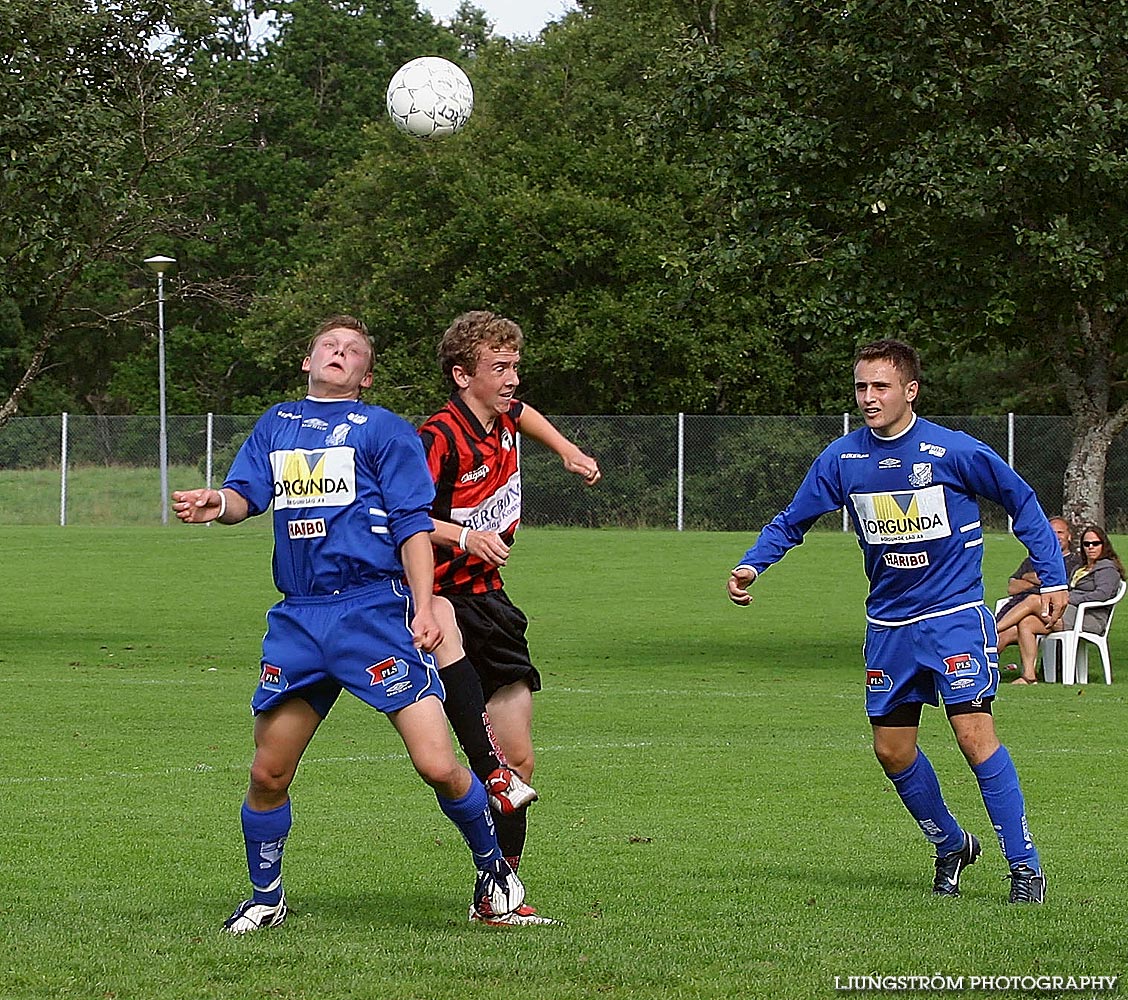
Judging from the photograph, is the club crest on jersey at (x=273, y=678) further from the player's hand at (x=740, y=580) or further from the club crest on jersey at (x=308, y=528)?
the player's hand at (x=740, y=580)

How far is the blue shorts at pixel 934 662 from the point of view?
21.6 feet

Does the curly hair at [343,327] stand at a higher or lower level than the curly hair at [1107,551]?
higher

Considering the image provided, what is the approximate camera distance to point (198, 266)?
203ft

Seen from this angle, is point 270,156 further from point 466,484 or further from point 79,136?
point 466,484

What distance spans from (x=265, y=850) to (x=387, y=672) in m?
0.78

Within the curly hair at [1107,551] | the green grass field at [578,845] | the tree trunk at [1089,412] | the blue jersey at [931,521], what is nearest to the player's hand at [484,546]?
the green grass field at [578,845]

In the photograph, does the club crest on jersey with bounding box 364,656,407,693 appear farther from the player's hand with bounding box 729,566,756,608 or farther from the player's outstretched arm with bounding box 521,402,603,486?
the player's hand with bounding box 729,566,756,608

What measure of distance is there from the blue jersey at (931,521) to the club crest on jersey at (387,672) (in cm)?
196

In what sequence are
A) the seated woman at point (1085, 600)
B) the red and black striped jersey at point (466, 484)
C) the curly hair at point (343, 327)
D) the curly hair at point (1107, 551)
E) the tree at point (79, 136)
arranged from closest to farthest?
1. the curly hair at point (343, 327)
2. the red and black striped jersey at point (466, 484)
3. the seated woman at point (1085, 600)
4. the curly hair at point (1107, 551)
5. the tree at point (79, 136)

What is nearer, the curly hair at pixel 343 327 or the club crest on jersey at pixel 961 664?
the curly hair at pixel 343 327

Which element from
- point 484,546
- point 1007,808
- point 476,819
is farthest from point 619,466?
point 476,819

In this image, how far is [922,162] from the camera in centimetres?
1619

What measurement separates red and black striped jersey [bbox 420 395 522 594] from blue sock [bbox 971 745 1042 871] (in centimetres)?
197

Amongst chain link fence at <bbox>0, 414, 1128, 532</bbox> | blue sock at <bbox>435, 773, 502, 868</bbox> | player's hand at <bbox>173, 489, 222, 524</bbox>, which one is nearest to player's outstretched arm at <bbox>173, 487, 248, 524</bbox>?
player's hand at <bbox>173, 489, 222, 524</bbox>
